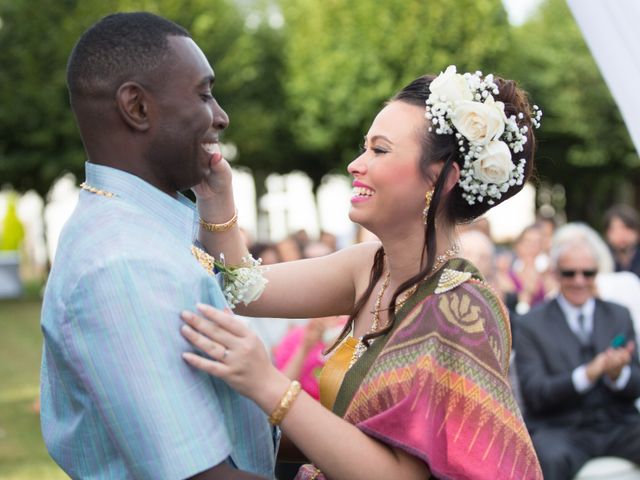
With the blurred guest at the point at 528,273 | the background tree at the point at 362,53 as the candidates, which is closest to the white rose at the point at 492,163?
the blurred guest at the point at 528,273

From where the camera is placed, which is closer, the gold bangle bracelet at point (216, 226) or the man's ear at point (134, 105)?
the man's ear at point (134, 105)

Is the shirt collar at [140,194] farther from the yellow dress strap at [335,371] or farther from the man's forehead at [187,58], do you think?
the yellow dress strap at [335,371]

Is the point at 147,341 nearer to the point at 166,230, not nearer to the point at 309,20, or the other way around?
the point at 166,230

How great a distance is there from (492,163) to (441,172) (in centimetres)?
15

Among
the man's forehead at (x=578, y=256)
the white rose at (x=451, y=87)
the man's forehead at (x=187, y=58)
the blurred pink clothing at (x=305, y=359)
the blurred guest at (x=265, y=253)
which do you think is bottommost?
the blurred guest at (x=265, y=253)

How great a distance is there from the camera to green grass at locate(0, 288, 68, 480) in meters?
8.12

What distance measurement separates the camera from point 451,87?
268 cm

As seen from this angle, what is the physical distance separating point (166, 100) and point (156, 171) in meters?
0.16

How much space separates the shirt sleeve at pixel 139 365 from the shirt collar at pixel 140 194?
0.20 meters


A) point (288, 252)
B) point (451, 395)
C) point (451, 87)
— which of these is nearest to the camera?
point (451, 395)

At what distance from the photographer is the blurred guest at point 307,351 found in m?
6.25

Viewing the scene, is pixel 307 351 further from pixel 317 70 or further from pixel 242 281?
pixel 317 70

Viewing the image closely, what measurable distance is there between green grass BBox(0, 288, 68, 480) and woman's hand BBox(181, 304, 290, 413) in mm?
6221

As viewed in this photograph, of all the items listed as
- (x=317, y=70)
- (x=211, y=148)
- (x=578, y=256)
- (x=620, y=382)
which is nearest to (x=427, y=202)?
(x=211, y=148)
